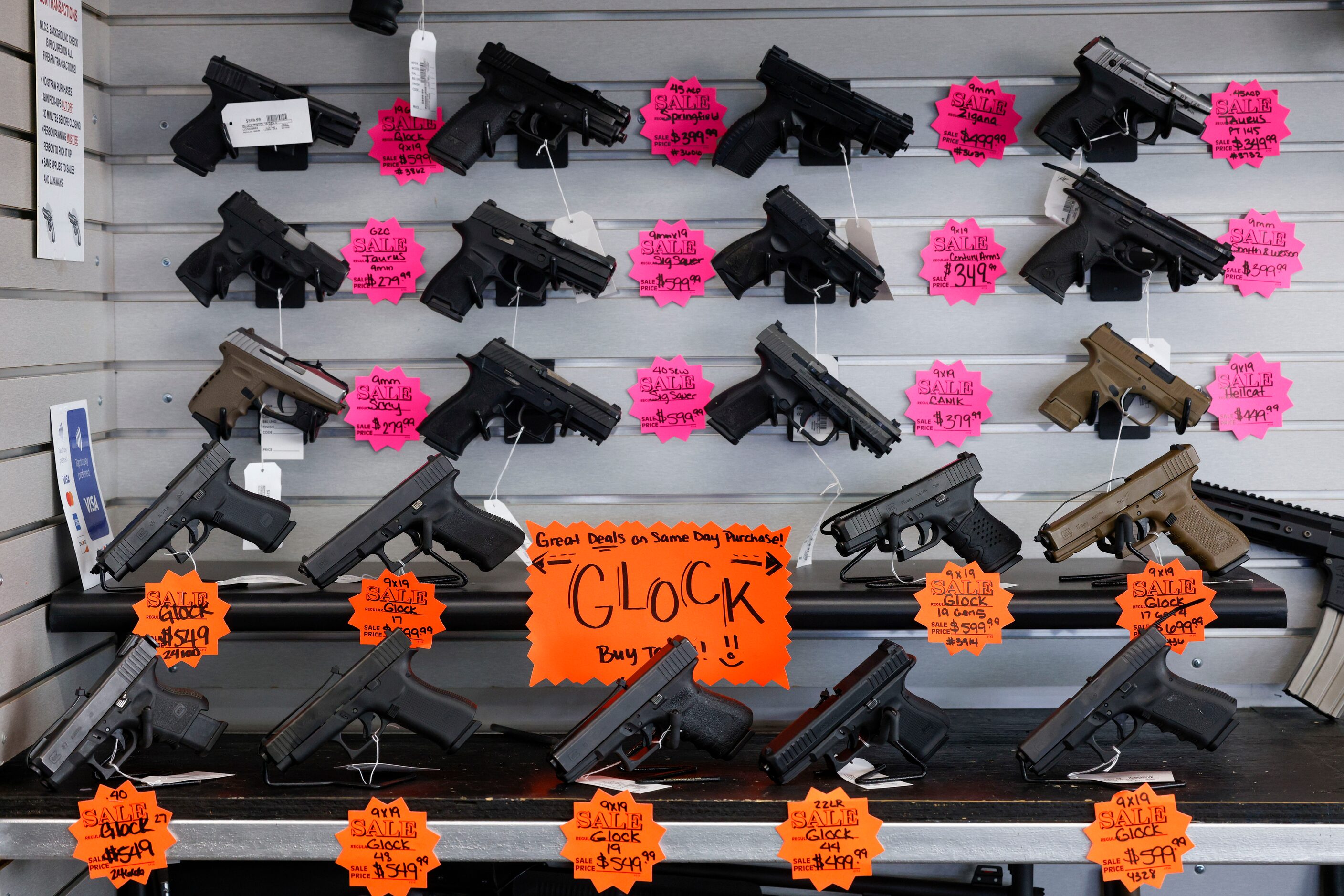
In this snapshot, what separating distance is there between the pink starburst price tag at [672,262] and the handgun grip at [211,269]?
1.06 m

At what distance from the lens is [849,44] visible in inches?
103

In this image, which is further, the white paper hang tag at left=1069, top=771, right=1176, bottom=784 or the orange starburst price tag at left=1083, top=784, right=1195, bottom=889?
the white paper hang tag at left=1069, top=771, right=1176, bottom=784

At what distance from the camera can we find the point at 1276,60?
8.52 ft

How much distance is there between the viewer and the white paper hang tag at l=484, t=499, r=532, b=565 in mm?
2410

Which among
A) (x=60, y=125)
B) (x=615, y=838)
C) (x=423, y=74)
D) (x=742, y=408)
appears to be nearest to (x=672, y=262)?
(x=742, y=408)

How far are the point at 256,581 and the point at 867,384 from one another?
5.51 ft

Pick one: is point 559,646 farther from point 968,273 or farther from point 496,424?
point 968,273

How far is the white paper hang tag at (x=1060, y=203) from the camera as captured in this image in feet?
8.36

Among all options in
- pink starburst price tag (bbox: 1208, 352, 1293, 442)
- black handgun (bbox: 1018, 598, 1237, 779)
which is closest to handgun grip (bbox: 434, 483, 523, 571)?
black handgun (bbox: 1018, 598, 1237, 779)

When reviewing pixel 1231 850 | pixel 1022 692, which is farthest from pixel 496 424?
pixel 1231 850

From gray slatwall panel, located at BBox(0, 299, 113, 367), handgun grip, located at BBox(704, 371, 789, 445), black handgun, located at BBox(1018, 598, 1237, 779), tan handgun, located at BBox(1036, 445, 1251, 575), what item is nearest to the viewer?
black handgun, located at BBox(1018, 598, 1237, 779)

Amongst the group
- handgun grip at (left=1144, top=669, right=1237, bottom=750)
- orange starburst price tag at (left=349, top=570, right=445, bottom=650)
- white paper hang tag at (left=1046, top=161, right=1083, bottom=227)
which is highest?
white paper hang tag at (left=1046, top=161, right=1083, bottom=227)

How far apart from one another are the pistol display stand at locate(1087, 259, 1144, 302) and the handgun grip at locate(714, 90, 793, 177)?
914 mm

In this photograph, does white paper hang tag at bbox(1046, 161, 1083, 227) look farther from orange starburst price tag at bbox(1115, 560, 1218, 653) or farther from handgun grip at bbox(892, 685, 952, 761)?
handgun grip at bbox(892, 685, 952, 761)
